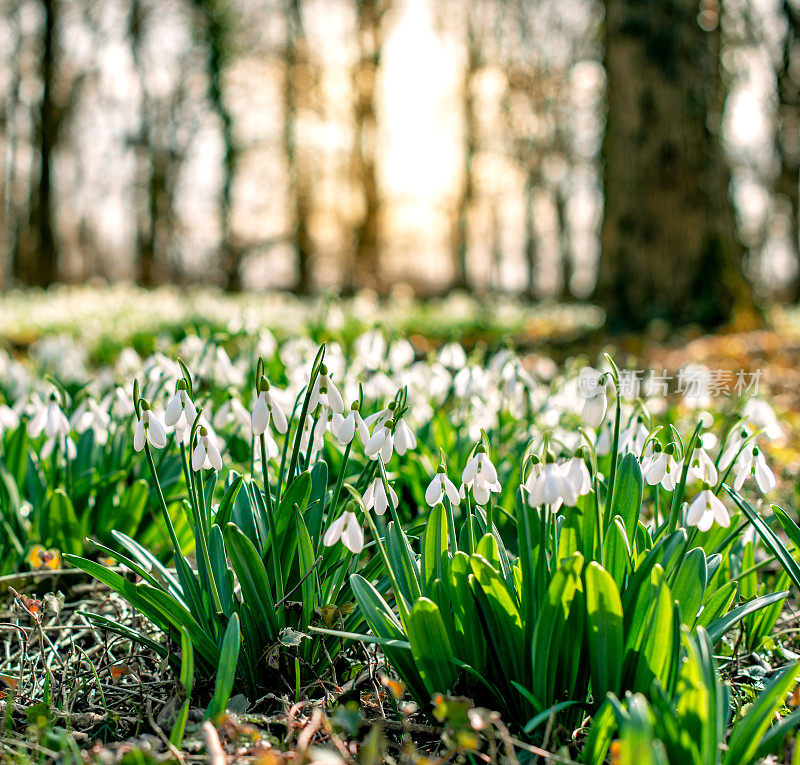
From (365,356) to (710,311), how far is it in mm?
4994

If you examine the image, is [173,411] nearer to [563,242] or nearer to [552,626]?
[552,626]

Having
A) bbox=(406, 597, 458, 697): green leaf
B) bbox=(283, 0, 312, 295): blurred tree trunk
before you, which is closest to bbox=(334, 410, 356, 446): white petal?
bbox=(406, 597, 458, 697): green leaf

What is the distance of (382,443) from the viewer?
1.46m

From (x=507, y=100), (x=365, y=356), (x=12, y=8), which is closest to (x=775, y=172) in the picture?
(x=507, y=100)

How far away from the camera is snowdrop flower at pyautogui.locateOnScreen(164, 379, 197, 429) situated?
1.45 metres

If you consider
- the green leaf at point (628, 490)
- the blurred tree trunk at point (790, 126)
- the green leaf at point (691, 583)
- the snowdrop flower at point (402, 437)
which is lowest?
the green leaf at point (691, 583)

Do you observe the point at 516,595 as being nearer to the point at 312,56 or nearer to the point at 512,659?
the point at 512,659

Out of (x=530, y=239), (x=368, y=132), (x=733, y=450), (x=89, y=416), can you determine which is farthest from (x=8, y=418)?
(x=530, y=239)

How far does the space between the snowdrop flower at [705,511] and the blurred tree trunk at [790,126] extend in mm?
19707

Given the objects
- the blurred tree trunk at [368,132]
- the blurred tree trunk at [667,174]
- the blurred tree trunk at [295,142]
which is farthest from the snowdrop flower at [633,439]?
the blurred tree trunk at [295,142]

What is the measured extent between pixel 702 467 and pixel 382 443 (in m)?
0.64

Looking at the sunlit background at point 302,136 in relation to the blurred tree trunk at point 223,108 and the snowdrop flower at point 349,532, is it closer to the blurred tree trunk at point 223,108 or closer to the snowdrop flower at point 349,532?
the blurred tree trunk at point 223,108

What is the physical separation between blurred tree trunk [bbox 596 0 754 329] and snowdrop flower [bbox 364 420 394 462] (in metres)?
5.68

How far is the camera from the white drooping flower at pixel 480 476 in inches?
56.7
